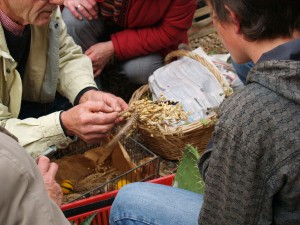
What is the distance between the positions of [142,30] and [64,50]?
0.66 metres

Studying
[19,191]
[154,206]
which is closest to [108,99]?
[154,206]

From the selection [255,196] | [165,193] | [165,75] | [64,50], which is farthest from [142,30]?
[255,196]

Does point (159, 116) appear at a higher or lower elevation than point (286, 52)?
lower

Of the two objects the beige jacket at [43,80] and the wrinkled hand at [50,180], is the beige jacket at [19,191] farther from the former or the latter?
the beige jacket at [43,80]

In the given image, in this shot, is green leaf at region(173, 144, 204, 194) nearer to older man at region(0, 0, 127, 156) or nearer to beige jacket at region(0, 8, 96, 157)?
older man at region(0, 0, 127, 156)

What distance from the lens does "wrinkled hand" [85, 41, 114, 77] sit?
9.42ft

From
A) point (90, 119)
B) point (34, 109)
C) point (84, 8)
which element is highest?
point (84, 8)

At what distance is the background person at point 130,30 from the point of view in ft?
8.98

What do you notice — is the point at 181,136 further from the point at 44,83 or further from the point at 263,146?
the point at 263,146

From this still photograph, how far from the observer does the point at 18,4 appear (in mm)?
1832

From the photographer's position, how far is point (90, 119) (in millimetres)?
1876

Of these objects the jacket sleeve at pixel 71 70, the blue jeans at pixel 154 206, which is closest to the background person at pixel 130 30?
the jacket sleeve at pixel 71 70

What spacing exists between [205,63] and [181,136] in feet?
1.76

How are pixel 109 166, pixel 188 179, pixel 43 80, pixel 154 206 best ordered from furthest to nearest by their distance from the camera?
pixel 109 166 → pixel 43 80 → pixel 188 179 → pixel 154 206
